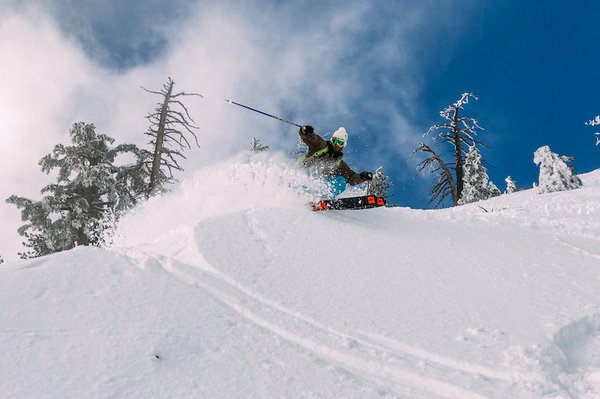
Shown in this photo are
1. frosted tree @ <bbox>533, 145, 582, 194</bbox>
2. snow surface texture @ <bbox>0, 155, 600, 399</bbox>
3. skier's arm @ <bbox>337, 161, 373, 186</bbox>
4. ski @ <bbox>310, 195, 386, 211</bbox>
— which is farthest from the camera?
frosted tree @ <bbox>533, 145, 582, 194</bbox>

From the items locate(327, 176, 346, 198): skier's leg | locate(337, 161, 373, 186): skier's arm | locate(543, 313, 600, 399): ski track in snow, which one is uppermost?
locate(337, 161, 373, 186): skier's arm

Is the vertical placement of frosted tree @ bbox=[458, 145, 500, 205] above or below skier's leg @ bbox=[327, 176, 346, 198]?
above

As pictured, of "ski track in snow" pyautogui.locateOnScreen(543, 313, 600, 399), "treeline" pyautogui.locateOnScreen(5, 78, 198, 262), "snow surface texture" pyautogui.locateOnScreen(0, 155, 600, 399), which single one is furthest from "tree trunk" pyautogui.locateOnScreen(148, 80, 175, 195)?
"ski track in snow" pyautogui.locateOnScreen(543, 313, 600, 399)

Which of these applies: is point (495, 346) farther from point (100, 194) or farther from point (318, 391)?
point (100, 194)

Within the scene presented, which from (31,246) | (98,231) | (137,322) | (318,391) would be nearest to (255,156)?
(137,322)

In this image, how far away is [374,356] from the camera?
166 inches

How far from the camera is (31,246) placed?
2102 centimetres

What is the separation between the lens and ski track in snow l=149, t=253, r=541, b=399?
383cm

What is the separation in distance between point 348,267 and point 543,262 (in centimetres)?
313

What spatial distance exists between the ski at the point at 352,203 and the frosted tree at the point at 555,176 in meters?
10.4

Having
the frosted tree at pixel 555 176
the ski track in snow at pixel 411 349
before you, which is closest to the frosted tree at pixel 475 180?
the frosted tree at pixel 555 176

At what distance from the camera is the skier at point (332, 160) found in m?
10.7

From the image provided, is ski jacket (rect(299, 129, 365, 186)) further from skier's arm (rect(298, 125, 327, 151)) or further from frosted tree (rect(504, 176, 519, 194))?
frosted tree (rect(504, 176, 519, 194))

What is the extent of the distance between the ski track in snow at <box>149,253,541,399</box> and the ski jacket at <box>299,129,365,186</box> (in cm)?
576
